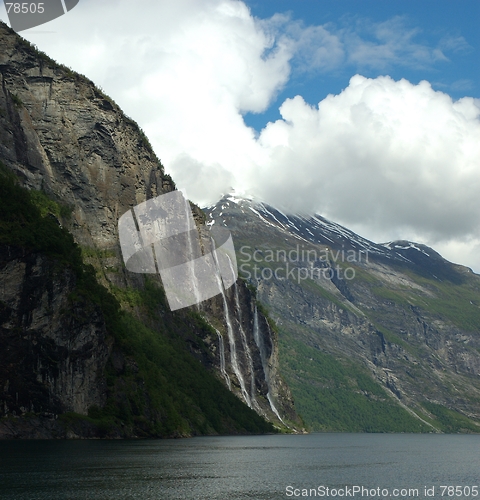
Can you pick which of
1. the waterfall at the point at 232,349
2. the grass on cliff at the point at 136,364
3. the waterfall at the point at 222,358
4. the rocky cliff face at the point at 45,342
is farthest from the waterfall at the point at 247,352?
the rocky cliff face at the point at 45,342

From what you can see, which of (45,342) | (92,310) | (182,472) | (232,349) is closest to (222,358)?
(232,349)

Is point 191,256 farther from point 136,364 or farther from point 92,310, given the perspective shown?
point 92,310

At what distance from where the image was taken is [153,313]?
13762 cm

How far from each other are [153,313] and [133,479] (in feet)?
264

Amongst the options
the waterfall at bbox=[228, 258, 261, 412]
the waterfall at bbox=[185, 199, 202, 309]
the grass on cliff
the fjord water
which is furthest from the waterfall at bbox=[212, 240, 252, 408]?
the fjord water

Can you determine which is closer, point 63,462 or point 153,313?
point 63,462

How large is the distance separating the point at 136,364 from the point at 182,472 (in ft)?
142

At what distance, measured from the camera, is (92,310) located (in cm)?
9769

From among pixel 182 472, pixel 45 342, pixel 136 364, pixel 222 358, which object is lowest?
pixel 182 472

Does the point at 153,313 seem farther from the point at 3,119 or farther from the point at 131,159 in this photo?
the point at 3,119

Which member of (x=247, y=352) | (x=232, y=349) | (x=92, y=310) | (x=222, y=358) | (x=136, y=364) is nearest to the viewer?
(x=92, y=310)

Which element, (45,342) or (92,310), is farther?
(92,310)

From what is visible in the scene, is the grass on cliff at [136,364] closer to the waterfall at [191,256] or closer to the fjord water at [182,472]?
the fjord water at [182,472]

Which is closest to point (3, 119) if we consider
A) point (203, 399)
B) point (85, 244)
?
point (85, 244)
